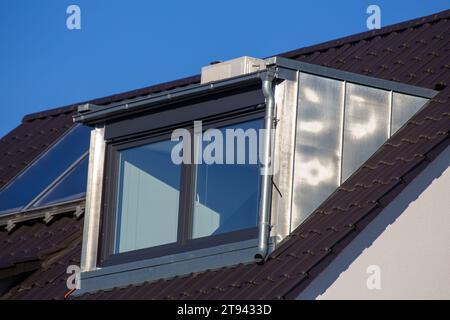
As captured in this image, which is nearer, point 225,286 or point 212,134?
point 225,286

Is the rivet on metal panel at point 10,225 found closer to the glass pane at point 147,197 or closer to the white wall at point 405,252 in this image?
the glass pane at point 147,197

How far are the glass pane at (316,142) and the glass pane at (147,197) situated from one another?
53.8 inches

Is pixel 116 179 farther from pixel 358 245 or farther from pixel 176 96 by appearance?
pixel 358 245

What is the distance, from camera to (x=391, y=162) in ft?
42.8

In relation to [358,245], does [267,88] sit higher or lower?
higher

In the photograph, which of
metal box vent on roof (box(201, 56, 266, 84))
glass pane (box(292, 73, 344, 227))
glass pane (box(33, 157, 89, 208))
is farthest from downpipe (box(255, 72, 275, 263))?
glass pane (box(33, 157, 89, 208))

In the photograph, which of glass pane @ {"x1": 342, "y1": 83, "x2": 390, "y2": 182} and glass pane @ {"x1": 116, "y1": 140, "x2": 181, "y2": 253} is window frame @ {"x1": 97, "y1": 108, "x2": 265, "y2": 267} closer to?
glass pane @ {"x1": 116, "y1": 140, "x2": 181, "y2": 253}

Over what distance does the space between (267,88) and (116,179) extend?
220 centimetres

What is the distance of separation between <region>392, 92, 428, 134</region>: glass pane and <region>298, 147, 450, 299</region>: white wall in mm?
1016

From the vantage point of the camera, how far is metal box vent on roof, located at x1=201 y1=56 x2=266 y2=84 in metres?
13.3

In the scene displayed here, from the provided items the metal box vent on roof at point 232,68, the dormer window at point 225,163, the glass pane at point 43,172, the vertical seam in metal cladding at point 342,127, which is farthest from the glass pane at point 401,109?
the glass pane at point 43,172
